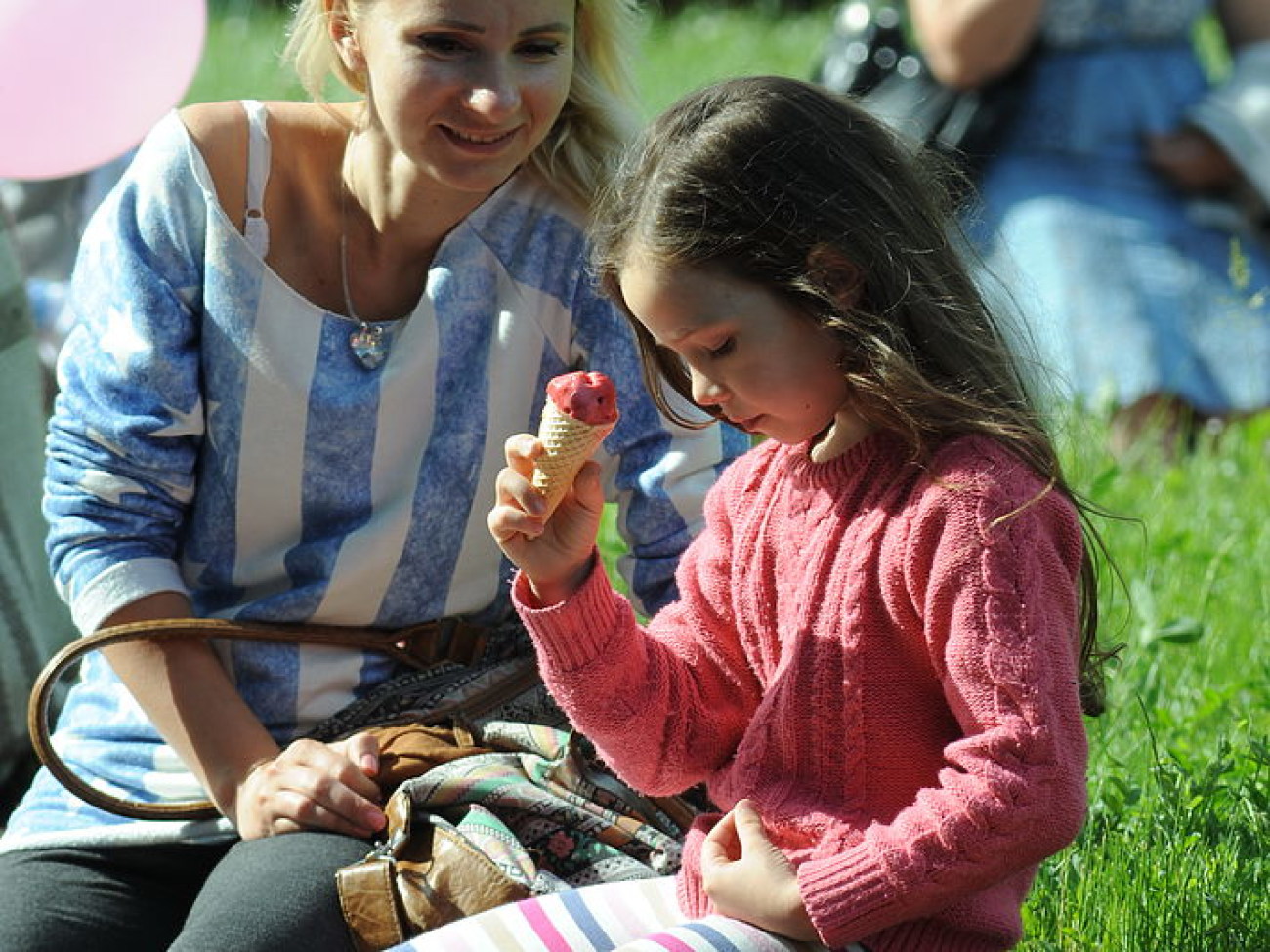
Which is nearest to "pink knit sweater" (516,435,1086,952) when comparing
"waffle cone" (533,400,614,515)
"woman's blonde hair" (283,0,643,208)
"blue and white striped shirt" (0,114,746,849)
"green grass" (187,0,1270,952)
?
"waffle cone" (533,400,614,515)

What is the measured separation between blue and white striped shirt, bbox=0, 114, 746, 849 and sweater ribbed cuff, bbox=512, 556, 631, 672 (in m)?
0.49

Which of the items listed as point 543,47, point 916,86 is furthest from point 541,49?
point 916,86

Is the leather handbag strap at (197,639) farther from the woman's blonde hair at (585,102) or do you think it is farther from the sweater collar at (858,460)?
the sweater collar at (858,460)

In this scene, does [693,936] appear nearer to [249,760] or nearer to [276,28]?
[249,760]

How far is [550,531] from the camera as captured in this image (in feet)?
6.19

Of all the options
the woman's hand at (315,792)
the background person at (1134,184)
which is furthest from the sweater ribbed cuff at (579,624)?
the background person at (1134,184)

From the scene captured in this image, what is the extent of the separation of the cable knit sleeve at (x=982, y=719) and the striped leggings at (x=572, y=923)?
210mm

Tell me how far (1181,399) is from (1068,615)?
3.22m

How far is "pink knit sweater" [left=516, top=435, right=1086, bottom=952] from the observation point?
167cm

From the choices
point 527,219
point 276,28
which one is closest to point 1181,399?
point 527,219

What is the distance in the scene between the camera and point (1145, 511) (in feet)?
12.6

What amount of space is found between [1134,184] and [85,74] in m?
3.24

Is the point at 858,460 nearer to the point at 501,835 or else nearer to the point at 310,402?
the point at 501,835

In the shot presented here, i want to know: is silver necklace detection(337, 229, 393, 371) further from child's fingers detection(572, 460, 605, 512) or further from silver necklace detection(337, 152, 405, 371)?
child's fingers detection(572, 460, 605, 512)
